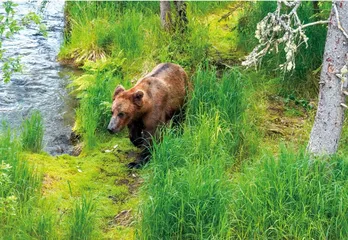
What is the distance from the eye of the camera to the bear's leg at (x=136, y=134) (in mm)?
6088

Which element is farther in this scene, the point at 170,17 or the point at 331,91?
the point at 170,17

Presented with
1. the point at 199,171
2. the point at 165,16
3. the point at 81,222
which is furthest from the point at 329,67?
the point at 165,16

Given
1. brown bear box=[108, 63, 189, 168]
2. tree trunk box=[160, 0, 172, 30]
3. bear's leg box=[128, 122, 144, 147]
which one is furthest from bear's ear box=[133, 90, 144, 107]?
tree trunk box=[160, 0, 172, 30]

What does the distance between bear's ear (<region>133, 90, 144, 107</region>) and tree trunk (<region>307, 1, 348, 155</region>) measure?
187cm

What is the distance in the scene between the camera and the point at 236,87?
5.91 m

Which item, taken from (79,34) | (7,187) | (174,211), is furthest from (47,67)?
(174,211)

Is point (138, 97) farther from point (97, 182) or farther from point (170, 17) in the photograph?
point (170, 17)

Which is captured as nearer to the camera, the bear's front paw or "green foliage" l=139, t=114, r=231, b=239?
"green foliage" l=139, t=114, r=231, b=239

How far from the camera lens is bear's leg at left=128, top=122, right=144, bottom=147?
240 inches

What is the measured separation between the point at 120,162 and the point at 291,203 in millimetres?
2470

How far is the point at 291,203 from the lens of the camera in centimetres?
402

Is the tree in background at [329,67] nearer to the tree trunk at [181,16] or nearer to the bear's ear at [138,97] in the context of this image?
the bear's ear at [138,97]

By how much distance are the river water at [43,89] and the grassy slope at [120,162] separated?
0.71 meters

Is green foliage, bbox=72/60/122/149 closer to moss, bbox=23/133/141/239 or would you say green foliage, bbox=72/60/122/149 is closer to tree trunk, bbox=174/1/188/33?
moss, bbox=23/133/141/239
